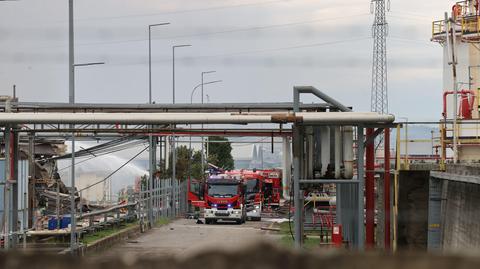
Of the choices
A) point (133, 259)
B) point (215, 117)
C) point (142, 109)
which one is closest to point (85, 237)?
point (142, 109)

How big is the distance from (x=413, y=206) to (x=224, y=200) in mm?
22135

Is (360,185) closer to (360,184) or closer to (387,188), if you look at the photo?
(360,184)

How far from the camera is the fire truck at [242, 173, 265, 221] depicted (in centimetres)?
4694

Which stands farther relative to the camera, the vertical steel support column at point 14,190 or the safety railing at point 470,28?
the safety railing at point 470,28

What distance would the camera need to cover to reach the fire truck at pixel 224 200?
42750mm

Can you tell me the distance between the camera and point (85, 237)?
27.5 meters

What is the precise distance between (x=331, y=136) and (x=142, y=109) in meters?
7.39

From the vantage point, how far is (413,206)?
2169cm

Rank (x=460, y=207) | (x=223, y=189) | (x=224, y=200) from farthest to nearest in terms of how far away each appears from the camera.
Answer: (x=223, y=189), (x=224, y=200), (x=460, y=207)

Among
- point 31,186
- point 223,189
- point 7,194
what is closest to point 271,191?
point 223,189

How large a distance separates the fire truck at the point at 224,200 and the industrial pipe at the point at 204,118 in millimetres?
27094

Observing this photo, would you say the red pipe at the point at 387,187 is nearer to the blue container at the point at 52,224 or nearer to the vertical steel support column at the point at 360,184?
the vertical steel support column at the point at 360,184

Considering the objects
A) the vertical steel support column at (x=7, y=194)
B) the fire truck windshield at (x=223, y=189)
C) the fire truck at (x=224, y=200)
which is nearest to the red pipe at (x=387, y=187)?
the vertical steel support column at (x=7, y=194)

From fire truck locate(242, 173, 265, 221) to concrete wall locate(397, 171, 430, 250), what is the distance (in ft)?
83.1
